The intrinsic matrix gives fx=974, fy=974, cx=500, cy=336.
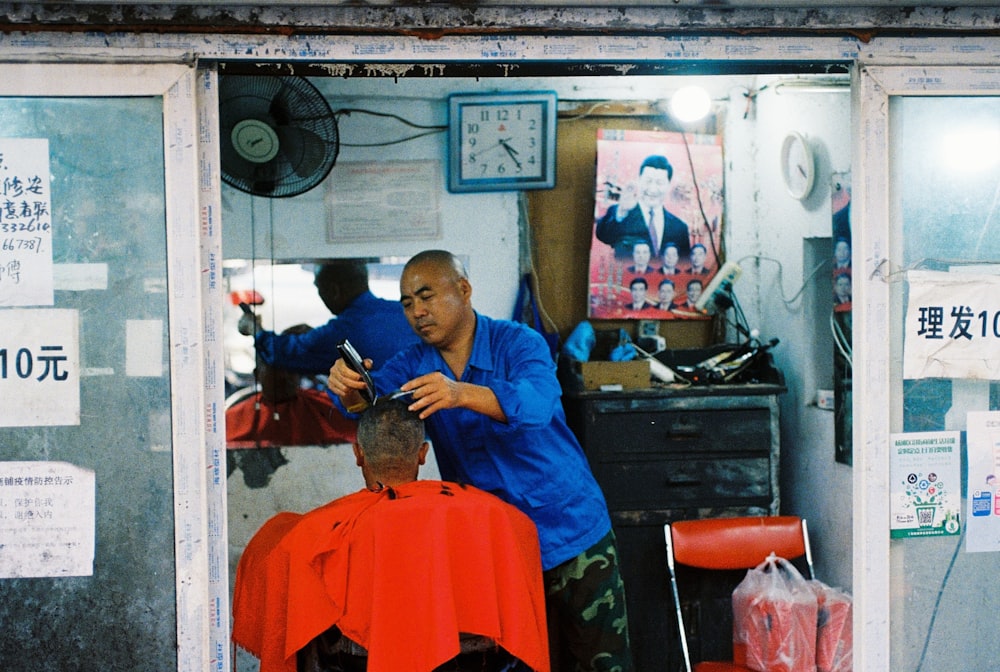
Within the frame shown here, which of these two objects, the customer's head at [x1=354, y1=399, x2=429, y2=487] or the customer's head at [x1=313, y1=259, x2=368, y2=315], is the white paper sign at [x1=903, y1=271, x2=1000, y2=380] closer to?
the customer's head at [x1=354, y1=399, x2=429, y2=487]

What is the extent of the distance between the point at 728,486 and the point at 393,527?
1991 millimetres

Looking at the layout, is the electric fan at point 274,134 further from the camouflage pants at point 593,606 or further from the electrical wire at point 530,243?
the camouflage pants at point 593,606

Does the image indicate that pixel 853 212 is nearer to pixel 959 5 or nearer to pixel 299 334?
pixel 959 5

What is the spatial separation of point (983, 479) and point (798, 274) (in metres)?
1.82

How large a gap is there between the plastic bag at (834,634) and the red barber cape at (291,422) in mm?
2003

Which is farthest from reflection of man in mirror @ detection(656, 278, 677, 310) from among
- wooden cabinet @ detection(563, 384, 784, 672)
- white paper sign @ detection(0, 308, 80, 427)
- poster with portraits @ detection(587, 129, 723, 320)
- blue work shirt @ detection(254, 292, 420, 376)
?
white paper sign @ detection(0, 308, 80, 427)

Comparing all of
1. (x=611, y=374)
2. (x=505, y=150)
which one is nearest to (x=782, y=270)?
(x=611, y=374)

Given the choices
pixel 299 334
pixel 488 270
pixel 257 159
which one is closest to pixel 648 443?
pixel 488 270

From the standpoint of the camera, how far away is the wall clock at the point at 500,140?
4.15 m

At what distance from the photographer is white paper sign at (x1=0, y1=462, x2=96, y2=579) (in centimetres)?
210

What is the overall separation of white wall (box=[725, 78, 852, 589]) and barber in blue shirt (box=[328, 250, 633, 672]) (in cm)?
133

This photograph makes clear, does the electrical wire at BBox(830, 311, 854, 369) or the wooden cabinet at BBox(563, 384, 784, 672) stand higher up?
the electrical wire at BBox(830, 311, 854, 369)

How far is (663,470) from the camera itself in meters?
3.84

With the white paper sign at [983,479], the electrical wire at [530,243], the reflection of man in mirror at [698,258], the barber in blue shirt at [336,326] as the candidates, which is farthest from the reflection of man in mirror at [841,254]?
the barber in blue shirt at [336,326]
